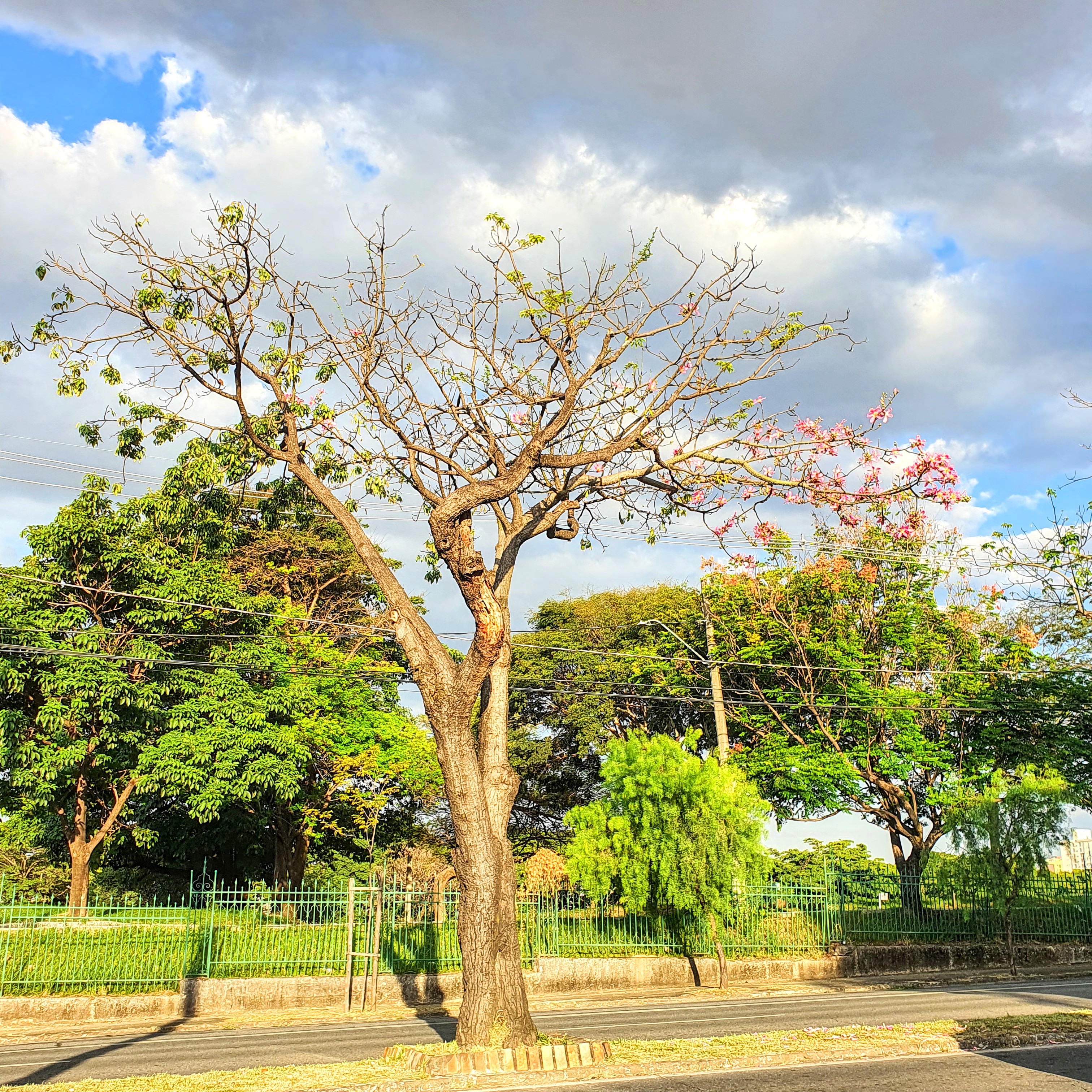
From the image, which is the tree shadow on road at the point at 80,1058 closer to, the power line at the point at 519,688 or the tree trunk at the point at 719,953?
the power line at the point at 519,688

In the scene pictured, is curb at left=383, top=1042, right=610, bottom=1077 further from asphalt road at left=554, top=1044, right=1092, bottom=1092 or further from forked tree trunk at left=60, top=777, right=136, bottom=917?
forked tree trunk at left=60, top=777, right=136, bottom=917

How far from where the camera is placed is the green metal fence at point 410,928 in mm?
19859

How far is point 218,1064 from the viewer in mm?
12531

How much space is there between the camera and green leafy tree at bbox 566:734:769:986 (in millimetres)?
22953

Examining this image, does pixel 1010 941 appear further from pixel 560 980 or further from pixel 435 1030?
pixel 435 1030

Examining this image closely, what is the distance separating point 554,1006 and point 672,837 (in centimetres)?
445

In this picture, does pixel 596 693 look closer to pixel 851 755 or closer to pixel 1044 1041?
pixel 851 755

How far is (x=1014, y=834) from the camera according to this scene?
83.5 ft

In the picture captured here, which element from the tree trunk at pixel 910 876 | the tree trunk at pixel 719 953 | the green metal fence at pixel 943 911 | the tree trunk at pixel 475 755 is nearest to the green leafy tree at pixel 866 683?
the tree trunk at pixel 910 876

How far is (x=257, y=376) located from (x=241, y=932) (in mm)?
13604

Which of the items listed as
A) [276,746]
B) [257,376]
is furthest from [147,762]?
[257,376]

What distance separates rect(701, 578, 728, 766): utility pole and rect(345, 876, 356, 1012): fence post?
410 inches

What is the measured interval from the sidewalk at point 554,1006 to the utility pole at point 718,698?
18.0 ft

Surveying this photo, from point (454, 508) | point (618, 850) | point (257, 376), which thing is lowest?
point (618, 850)
